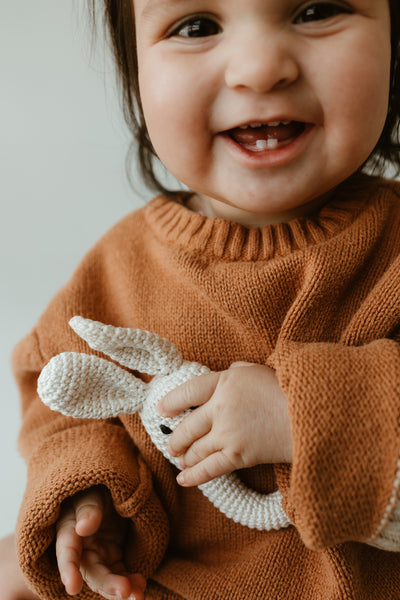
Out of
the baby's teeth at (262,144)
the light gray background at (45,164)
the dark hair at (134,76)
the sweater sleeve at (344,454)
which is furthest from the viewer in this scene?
the light gray background at (45,164)

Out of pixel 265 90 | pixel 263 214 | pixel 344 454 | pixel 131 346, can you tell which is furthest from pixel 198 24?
pixel 344 454

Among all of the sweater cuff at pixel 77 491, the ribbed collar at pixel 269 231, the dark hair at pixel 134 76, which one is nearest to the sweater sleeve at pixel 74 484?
the sweater cuff at pixel 77 491

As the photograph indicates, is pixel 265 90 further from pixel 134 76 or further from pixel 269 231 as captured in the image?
pixel 134 76

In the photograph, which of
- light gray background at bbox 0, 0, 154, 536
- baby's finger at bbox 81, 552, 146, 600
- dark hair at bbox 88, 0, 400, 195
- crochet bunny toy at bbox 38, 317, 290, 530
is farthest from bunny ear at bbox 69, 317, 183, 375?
light gray background at bbox 0, 0, 154, 536

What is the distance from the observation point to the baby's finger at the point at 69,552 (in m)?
0.59

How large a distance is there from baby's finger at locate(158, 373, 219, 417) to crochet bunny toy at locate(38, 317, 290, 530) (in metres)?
0.02

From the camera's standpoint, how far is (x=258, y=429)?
0.57 meters

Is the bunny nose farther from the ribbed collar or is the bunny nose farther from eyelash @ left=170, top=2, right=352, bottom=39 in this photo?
eyelash @ left=170, top=2, right=352, bottom=39

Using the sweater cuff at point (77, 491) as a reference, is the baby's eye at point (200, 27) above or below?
above

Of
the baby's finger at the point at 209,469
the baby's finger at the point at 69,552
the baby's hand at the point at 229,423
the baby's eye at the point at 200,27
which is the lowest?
Result: the baby's finger at the point at 69,552

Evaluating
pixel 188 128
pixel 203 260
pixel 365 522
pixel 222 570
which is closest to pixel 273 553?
pixel 222 570

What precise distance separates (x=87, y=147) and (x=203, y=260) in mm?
537

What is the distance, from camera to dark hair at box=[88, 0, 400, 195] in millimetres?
720

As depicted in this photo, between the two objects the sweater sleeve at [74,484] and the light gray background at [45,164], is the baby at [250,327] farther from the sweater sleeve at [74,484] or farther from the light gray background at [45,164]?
the light gray background at [45,164]
